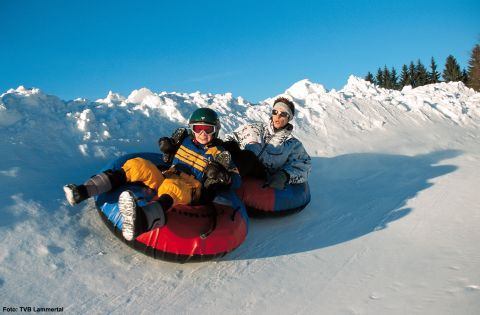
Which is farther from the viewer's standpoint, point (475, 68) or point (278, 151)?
point (475, 68)

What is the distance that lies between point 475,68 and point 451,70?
28.7ft

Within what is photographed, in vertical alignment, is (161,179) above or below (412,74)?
below

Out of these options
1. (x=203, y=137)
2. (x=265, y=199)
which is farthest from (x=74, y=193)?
(x=265, y=199)

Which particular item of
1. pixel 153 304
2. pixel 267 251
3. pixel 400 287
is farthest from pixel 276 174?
pixel 153 304

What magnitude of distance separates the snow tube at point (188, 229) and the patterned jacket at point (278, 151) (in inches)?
54.2

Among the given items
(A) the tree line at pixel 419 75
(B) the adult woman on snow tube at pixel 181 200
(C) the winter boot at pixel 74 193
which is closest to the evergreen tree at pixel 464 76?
(A) the tree line at pixel 419 75

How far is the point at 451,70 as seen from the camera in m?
37.8

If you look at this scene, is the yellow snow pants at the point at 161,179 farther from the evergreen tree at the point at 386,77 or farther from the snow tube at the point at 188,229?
the evergreen tree at the point at 386,77

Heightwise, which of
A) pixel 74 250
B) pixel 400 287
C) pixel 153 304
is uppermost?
pixel 74 250

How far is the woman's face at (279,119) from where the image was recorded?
15.4ft

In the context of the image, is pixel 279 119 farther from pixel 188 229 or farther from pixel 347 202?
pixel 188 229

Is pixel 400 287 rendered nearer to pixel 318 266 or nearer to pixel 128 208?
pixel 318 266

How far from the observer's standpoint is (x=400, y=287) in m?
2.65

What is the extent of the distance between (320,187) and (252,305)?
3.24 meters
